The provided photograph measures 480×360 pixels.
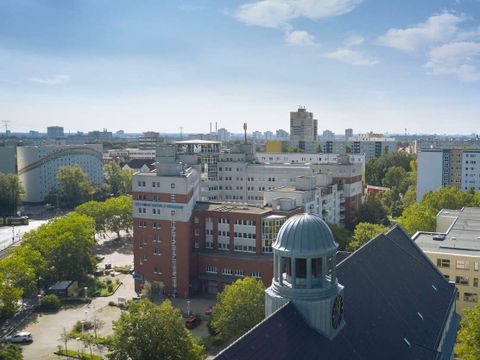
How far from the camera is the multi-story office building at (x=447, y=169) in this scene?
133250 mm

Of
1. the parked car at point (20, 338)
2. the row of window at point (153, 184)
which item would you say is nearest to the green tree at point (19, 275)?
the parked car at point (20, 338)

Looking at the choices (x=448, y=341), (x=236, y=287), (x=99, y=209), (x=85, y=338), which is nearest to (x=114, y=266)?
(x=99, y=209)

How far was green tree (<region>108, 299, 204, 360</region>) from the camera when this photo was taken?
37.0 m

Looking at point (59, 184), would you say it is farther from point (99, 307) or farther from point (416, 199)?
point (416, 199)

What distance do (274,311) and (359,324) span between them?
5.57 m

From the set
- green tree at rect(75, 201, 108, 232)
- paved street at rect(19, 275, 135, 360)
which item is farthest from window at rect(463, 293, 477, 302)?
green tree at rect(75, 201, 108, 232)

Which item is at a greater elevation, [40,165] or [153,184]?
[153,184]

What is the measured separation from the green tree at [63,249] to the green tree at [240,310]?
105 feet

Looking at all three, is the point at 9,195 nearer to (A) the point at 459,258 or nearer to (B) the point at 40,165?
(B) the point at 40,165

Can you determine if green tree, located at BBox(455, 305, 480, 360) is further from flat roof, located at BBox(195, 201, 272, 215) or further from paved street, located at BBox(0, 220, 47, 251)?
paved street, located at BBox(0, 220, 47, 251)

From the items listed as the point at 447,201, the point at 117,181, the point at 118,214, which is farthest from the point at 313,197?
the point at 117,181

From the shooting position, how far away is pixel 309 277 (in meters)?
24.8

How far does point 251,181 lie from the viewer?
108188 millimetres

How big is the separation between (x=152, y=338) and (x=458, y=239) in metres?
43.3
